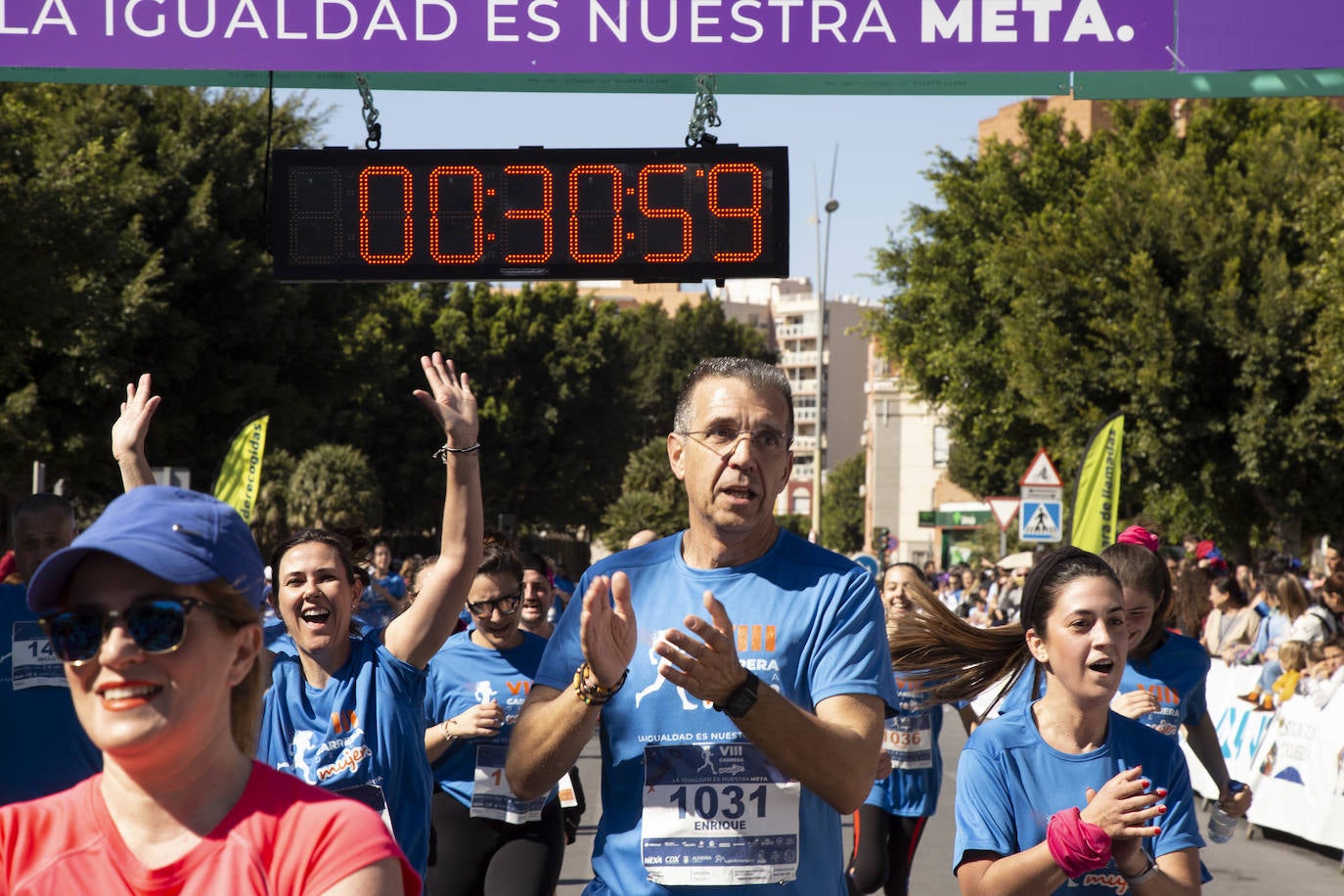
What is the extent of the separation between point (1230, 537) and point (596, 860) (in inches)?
1332

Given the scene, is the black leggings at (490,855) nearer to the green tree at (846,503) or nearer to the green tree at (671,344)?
the green tree at (671,344)

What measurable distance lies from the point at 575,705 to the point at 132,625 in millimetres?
1331

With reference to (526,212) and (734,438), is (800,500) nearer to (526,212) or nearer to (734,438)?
(526,212)

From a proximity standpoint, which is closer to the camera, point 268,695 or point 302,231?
point 268,695

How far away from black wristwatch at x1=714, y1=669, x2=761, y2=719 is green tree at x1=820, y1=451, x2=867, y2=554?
123 m

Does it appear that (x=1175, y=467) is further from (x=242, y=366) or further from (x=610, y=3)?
(x=610, y=3)

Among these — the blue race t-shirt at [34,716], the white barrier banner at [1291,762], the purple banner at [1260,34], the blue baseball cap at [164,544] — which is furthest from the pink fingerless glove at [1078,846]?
the white barrier banner at [1291,762]

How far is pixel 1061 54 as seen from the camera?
6.83m

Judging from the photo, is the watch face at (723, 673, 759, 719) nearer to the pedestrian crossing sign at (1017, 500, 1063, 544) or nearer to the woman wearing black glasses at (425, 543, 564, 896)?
the woman wearing black glasses at (425, 543, 564, 896)

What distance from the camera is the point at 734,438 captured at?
3.72 metres

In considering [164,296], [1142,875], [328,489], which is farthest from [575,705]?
[328,489]

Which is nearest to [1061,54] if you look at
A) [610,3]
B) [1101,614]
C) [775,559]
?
[610,3]

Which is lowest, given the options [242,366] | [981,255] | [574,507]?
[574,507]

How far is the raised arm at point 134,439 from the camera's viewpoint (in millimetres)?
4516
